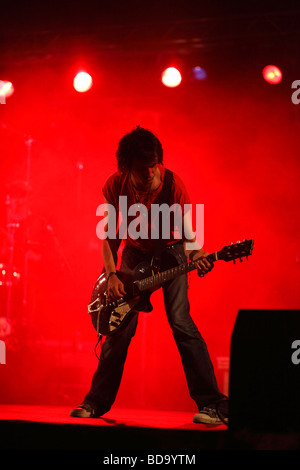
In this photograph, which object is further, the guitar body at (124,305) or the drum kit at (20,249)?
the drum kit at (20,249)

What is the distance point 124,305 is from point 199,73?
4.13 meters

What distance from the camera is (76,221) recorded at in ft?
23.8

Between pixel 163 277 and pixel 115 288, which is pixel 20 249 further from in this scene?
pixel 163 277

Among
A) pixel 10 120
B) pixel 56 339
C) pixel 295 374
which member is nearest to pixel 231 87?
pixel 10 120

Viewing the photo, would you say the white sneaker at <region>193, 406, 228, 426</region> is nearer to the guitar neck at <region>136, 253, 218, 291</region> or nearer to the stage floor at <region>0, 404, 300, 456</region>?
the stage floor at <region>0, 404, 300, 456</region>

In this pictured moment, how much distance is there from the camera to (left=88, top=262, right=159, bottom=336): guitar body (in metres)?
3.51

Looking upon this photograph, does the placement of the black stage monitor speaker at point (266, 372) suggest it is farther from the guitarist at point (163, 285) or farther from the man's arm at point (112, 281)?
the man's arm at point (112, 281)

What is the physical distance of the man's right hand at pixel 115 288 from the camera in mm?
3506

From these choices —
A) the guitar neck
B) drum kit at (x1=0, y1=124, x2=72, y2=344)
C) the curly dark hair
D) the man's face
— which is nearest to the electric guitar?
→ the guitar neck

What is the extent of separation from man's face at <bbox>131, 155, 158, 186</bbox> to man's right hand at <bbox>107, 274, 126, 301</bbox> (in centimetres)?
69

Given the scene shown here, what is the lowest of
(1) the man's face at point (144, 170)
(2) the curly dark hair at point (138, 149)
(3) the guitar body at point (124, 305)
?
(3) the guitar body at point (124, 305)

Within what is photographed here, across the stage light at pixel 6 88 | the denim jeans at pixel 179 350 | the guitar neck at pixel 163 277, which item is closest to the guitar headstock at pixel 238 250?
the guitar neck at pixel 163 277

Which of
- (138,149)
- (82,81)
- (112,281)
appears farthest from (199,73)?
(112,281)

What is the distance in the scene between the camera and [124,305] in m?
3.52
